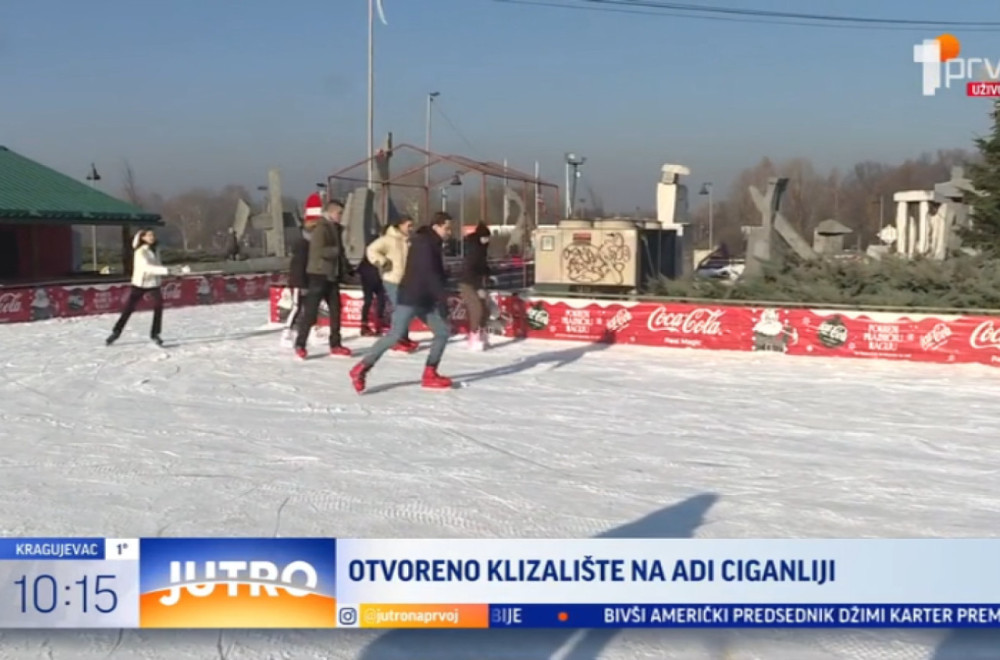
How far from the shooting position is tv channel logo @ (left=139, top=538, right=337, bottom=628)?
3.25 m

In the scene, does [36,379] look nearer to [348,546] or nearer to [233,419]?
[233,419]

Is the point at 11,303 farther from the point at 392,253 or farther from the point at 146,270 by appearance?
the point at 392,253

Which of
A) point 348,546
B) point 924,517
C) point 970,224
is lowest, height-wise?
point 924,517

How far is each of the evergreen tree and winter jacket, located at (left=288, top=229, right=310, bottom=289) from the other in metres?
17.7

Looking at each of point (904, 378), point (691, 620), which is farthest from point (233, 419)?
point (904, 378)

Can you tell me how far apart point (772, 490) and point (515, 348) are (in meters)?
7.71

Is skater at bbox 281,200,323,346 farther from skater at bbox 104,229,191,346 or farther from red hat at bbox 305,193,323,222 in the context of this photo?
red hat at bbox 305,193,323,222

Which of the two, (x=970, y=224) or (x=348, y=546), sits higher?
(x=970, y=224)

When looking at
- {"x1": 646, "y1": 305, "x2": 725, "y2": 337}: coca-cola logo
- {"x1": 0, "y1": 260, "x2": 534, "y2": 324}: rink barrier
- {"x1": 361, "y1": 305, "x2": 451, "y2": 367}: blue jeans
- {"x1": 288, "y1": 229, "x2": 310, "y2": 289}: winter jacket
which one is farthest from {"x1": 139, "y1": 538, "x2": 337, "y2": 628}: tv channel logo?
{"x1": 0, "y1": 260, "x2": 534, "y2": 324}: rink barrier

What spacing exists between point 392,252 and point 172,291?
10837mm

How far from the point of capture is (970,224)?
2594 centimetres

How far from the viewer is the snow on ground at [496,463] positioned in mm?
3553

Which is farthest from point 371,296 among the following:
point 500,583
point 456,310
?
point 500,583

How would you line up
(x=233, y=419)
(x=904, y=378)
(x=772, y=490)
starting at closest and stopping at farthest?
(x=772, y=490), (x=233, y=419), (x=904, y=378)
